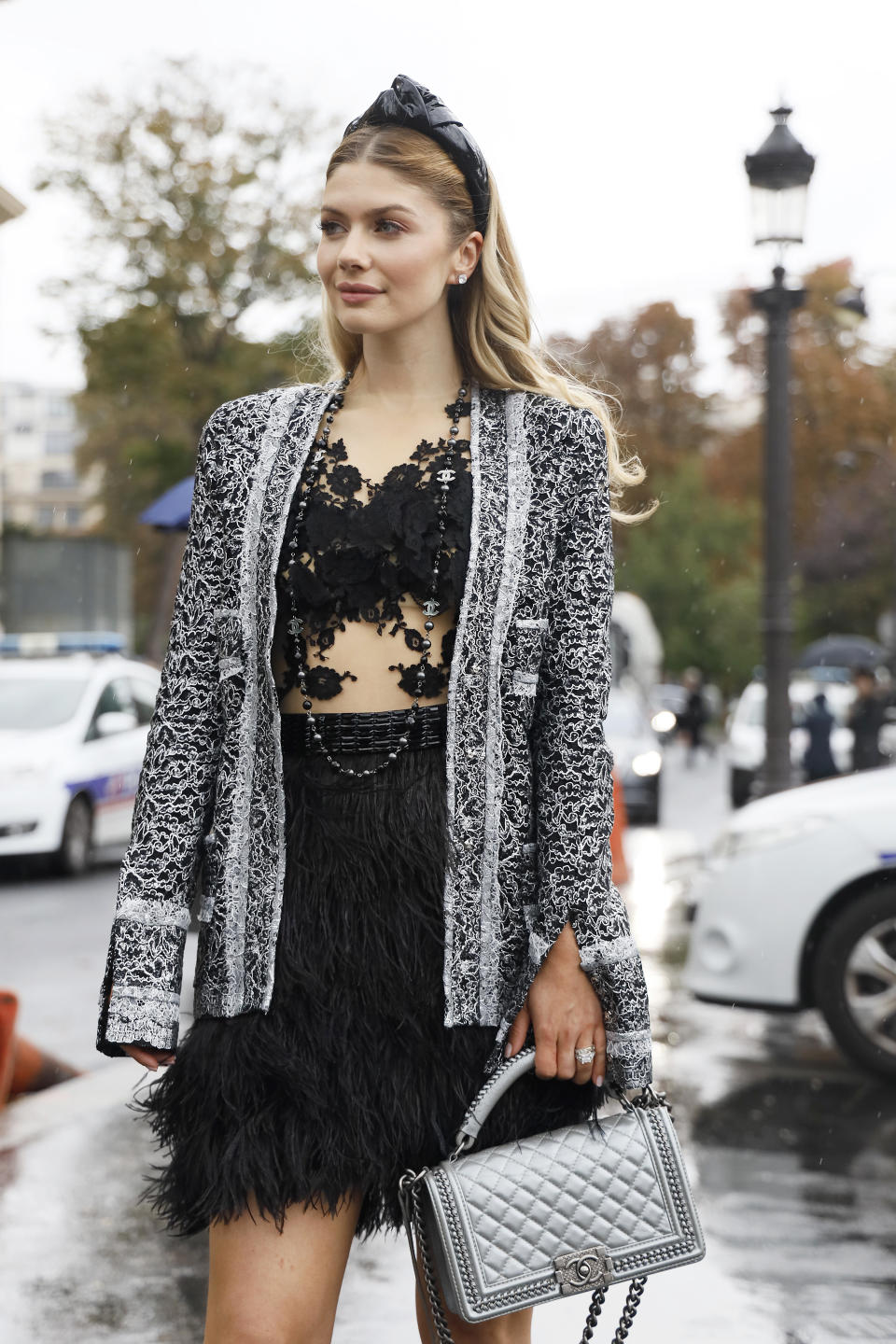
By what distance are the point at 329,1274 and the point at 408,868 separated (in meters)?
0.48

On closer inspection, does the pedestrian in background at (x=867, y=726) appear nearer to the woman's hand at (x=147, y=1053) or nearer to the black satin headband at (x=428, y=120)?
the black satin headband at (x=428, y=120)

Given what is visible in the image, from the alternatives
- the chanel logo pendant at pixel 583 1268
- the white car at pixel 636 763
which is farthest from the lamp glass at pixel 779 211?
the white car at pixel 636 763

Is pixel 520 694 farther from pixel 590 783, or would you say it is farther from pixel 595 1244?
pixel 595 1244

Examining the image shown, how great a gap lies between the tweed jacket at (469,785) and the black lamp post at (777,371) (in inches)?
293

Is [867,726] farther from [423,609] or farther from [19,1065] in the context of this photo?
[423,609]

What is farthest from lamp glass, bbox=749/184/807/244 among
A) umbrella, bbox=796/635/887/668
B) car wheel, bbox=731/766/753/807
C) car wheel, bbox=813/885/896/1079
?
umbrella, bbox=796/635/887/668

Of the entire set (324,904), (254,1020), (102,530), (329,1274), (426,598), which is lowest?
(329,1274)

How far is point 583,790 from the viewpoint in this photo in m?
2.08

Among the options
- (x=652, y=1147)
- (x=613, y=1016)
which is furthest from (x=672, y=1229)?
(x=613, y=1016)

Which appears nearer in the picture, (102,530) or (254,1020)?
(254,1020)

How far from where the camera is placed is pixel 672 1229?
80.2 inches

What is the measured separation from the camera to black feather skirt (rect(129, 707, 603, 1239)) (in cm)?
206

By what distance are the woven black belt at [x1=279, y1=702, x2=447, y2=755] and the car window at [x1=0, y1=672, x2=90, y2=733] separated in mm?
11128

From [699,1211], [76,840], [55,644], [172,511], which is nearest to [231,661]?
[699,1211]
